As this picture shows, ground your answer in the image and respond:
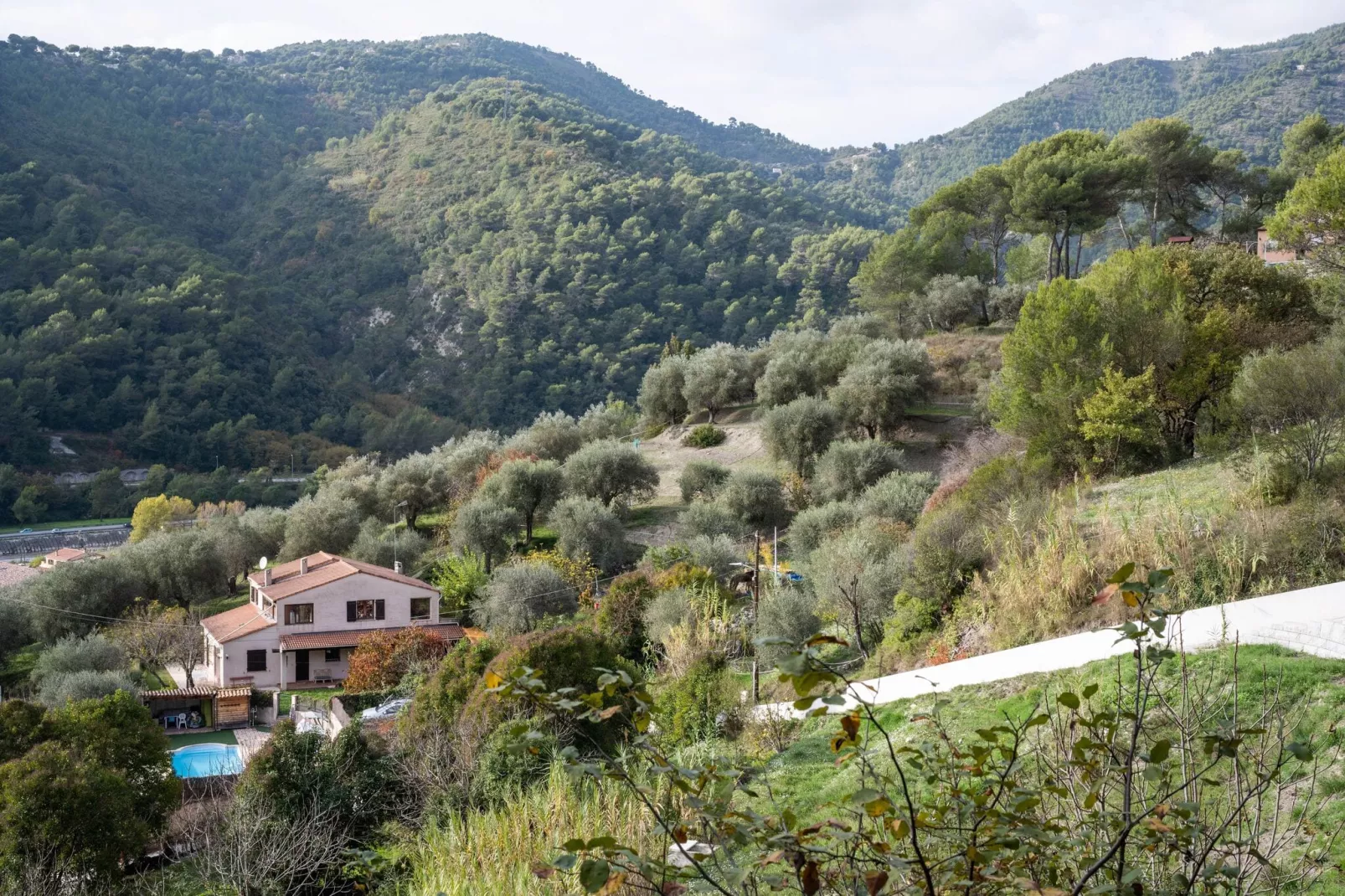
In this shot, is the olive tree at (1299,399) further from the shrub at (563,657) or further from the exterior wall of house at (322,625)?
the exterior wall of house at (322,625)

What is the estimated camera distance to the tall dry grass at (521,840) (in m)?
5.95

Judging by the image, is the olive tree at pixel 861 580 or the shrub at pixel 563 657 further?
the olive tree at pixel 861 580

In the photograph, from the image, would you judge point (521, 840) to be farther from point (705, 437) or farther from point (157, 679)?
point (705, 437)

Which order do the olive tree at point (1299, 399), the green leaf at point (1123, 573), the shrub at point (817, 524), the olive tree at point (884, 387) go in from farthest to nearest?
1. the olive tree at point (884, 387)
2. the shrub at point (817, 524)
3. the olive tree at point (1299, 399)
4. the green leaf at point (1123, 573)

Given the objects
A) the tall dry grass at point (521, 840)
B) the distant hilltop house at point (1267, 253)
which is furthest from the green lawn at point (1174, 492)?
the distant hilltop house at point (1267, 253)

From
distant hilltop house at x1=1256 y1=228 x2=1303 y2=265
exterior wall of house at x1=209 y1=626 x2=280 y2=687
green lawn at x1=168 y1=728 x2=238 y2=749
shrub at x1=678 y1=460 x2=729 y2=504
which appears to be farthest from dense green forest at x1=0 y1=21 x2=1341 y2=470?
green lawn at x1=168 y1=728 x2=238 y2=749

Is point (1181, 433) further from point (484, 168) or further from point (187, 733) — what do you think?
point (484, 168)

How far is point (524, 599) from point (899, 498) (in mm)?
9082

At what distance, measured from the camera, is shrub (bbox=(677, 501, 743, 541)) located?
28.7m

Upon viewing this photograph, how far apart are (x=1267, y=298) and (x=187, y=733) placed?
24695 millimetres

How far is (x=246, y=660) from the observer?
27328 millimetres

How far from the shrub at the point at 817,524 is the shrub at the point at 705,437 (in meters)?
12.5

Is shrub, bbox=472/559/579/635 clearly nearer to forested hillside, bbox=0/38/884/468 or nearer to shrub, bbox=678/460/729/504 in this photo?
shrub, bbox=678/460/729/504

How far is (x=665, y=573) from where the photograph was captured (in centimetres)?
2083
